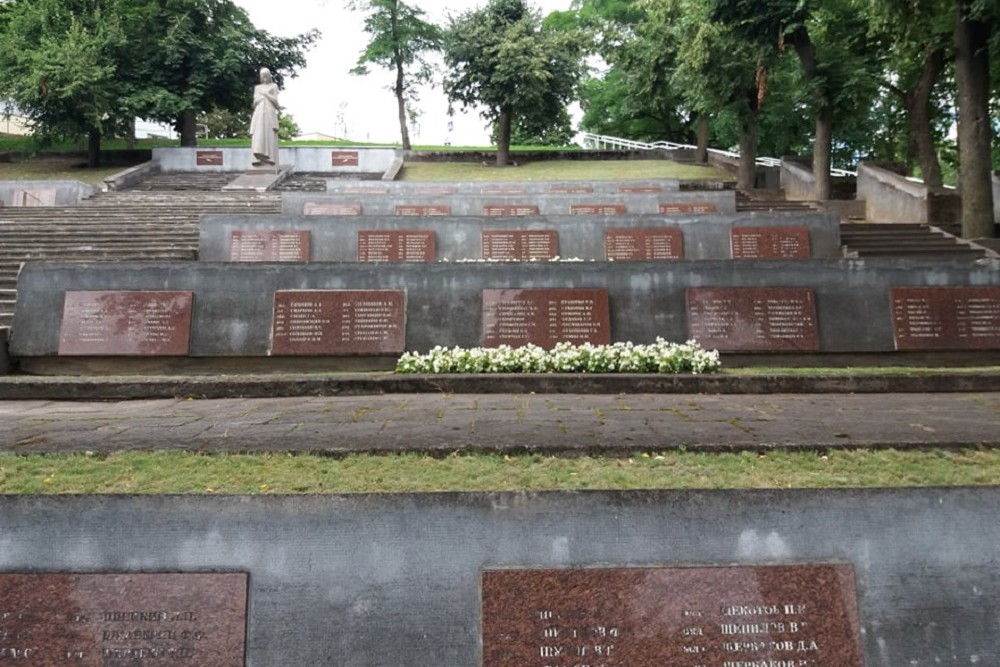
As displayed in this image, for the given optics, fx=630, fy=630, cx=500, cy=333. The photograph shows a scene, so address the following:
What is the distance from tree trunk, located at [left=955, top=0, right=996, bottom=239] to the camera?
11.9m

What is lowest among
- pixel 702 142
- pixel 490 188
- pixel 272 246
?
pixel 272 246

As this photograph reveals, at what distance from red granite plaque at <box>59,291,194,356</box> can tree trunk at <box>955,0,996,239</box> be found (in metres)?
13.6

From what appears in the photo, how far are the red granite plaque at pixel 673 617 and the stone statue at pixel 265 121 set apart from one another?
20969 mm

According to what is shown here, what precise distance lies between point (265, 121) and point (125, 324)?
15.1 meters

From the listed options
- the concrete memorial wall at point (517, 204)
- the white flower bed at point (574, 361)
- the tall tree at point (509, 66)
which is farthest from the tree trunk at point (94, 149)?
the white flower bed at point (574, 361)

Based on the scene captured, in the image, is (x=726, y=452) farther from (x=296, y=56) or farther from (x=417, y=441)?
(x=296, y=56)

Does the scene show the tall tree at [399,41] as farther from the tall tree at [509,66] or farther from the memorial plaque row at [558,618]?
the memorial plaque row at [558,618]

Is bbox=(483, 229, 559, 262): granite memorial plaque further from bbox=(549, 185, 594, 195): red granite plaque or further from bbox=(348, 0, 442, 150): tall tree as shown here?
bbox=(348, 0, 442, 150): tall tree

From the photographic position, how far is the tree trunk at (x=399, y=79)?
99.9 feet

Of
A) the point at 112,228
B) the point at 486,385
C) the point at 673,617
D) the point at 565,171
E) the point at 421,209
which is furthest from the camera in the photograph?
the point at 565,171

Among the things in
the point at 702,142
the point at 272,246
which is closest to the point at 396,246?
the point at 272,246

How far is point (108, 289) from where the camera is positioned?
7.45m

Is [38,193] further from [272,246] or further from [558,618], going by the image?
[558,618]

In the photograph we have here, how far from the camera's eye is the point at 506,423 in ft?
13.0
